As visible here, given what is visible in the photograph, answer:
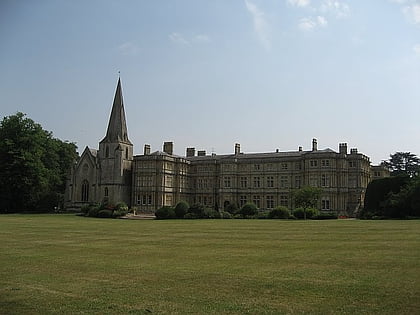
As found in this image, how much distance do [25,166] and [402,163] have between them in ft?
216

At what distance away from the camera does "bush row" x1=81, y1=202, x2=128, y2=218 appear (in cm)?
5869

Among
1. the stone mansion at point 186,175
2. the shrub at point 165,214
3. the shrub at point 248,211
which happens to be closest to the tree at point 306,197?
the shrub at point 248,211

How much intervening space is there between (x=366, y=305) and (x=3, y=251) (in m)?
14.1

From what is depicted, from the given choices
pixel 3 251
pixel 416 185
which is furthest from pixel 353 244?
pixel 416 185

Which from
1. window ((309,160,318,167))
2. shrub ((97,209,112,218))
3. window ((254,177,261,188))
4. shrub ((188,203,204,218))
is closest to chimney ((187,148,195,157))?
window ((254,177,261,188))

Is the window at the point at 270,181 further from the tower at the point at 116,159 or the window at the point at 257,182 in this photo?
the tower at the point at 116,159

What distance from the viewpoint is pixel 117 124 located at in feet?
248

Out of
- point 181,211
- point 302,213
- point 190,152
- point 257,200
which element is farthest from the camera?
point 190,152

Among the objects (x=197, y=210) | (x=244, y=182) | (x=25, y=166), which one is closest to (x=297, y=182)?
(x=244, y=182)

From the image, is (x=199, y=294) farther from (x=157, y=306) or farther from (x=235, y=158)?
(x=235, y=158)

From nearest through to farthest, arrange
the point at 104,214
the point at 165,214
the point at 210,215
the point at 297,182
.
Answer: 1. the point at 165,214
2. the point at 210,215
3. the point at 104,214
4. the point at 297,182

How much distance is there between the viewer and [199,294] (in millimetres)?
10188

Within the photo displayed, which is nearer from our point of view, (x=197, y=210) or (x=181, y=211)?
(x=181, y=211)

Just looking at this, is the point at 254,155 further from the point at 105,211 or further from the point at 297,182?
the point at 105,211
